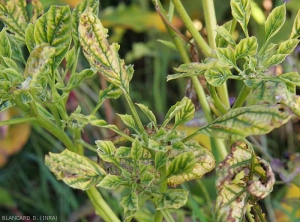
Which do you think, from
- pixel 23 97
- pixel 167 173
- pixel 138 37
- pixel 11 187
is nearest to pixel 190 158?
pixel 167 173

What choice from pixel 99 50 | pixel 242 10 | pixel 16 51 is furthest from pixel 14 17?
pixel 242 10

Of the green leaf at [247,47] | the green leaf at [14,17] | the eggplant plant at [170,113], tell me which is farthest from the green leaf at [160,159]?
the green leaf at [14,17]

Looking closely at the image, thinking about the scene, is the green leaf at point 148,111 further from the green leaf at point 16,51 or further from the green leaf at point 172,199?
the green leaf at point 16,51

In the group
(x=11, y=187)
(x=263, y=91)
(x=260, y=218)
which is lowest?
(x=11, y=187)

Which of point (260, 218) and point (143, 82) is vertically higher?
point (260, 218)

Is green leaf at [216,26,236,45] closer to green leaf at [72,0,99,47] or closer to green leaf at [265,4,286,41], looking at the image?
green leaf at [265,4,286,41]

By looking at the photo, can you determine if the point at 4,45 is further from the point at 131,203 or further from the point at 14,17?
the point at 131,203

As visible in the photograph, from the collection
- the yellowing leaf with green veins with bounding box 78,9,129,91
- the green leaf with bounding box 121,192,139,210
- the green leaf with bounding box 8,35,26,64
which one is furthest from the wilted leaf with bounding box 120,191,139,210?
the green leaf with bounding box 8,35,26,64

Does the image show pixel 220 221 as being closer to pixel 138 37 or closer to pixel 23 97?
pixel 23 97
